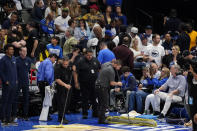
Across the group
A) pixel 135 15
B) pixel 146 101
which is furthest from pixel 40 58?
pixel 135 15

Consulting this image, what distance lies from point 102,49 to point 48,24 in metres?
3.84

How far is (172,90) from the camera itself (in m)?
12.9

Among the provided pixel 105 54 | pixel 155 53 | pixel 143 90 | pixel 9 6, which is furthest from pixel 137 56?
pixel 9 6

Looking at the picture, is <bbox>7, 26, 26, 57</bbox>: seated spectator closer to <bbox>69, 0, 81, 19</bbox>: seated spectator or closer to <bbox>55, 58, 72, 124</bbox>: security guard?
<bbox>55, 58, 72, 124</bbox>: security guard

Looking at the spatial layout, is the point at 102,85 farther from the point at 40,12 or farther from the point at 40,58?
the point at 40,12

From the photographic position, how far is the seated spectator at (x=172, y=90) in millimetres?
12570

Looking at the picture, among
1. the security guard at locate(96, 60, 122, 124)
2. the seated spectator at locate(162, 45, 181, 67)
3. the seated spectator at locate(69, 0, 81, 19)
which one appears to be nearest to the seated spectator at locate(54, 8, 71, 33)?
the seated spectator at locate(69, 0, 81, 19)

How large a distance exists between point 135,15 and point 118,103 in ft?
27.3

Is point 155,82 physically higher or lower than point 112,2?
lower

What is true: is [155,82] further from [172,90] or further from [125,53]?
[125,53]

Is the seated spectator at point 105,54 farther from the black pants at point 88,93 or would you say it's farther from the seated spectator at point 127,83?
the black pants at point 88,93

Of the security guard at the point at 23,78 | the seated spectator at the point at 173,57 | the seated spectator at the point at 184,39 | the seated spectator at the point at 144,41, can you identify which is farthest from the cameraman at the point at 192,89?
the seated spectator at the point at 144,41

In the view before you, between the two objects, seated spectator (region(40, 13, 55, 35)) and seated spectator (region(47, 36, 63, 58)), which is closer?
seated spectator (region(47, 36, 63, 58))

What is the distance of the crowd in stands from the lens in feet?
42.3
